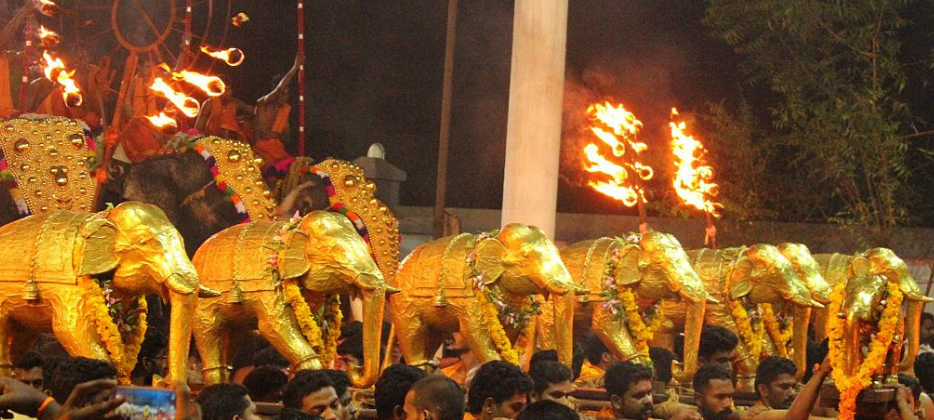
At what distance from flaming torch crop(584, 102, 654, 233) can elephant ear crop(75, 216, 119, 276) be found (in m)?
7.68

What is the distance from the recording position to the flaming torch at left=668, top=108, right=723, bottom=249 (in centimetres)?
1425

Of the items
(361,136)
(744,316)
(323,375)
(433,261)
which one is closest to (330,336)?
(433,261)

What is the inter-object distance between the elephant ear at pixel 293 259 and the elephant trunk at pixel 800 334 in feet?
11.7

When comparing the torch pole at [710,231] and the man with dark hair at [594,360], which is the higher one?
the torch pole at [710,231]

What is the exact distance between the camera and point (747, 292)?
9.48 metres

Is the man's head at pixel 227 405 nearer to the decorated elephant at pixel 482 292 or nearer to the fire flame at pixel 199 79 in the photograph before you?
the decorated elephant at pixel 482 292

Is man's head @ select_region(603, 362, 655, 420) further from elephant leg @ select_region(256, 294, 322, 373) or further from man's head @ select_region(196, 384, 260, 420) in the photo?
man's head @ select_region(196, 384, 260, 420)

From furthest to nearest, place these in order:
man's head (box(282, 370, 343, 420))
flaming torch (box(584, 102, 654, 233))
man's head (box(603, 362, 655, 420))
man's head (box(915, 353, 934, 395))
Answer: flaming torch (box(584, 102, 654, 233)) → man's head (box(915, 353, 934, 395)) → man's head (box(603, 362, 655, 420)) → man's head (box(282, 370, 343, 420))

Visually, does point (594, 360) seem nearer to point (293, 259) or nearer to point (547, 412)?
point (293, 259)

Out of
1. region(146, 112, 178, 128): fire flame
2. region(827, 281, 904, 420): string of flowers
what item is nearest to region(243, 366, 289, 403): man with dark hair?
region(827, 281, 904, 420): string of flowers

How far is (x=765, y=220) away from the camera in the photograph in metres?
14.7

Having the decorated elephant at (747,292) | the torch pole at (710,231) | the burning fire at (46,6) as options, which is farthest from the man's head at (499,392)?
the torch pole at (710,231)

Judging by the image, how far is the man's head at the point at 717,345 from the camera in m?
8.95

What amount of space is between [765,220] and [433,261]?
726cm
